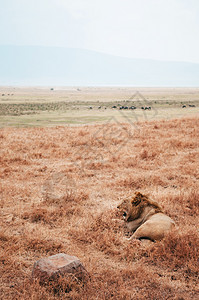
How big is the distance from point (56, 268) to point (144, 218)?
234 centimetres

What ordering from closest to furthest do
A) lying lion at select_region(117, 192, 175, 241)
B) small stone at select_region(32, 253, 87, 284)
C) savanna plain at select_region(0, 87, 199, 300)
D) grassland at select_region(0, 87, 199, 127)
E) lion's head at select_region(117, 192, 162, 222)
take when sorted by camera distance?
small stone at select_region(32, 253, 87, 284)
savanna plain at select_region(0, 87, 199, 300)
lying lion at select_region(117, 192, 175, 241)
lion's head at select_region(117, 192, 162, 222)
grassland at select_region(0, 87, 199, 127)

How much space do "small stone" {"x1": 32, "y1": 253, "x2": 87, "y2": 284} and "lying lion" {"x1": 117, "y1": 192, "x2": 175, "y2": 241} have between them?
5.04 feet

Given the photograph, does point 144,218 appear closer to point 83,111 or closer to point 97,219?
point 97,219

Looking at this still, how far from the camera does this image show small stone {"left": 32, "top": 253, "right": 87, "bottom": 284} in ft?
11.5

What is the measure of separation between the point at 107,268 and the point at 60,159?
24.1 ft

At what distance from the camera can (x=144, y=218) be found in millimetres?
5371

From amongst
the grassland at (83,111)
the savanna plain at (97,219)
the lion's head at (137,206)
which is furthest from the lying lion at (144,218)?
the grassland at (83,111)

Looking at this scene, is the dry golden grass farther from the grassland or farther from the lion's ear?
the grassland

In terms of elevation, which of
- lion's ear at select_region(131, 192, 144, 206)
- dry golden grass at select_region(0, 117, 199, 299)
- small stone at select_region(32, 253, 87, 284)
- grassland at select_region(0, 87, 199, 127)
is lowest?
dry golden grass at select_region(0, 117, 199, 299)

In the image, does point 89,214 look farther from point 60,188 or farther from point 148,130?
point 148,130

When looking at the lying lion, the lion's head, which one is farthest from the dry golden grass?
the lion's head

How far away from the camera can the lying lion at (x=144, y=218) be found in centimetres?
483

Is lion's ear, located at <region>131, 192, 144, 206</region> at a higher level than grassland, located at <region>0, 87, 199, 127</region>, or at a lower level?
lower

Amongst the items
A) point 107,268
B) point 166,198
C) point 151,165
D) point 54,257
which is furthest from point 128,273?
point 151,165
